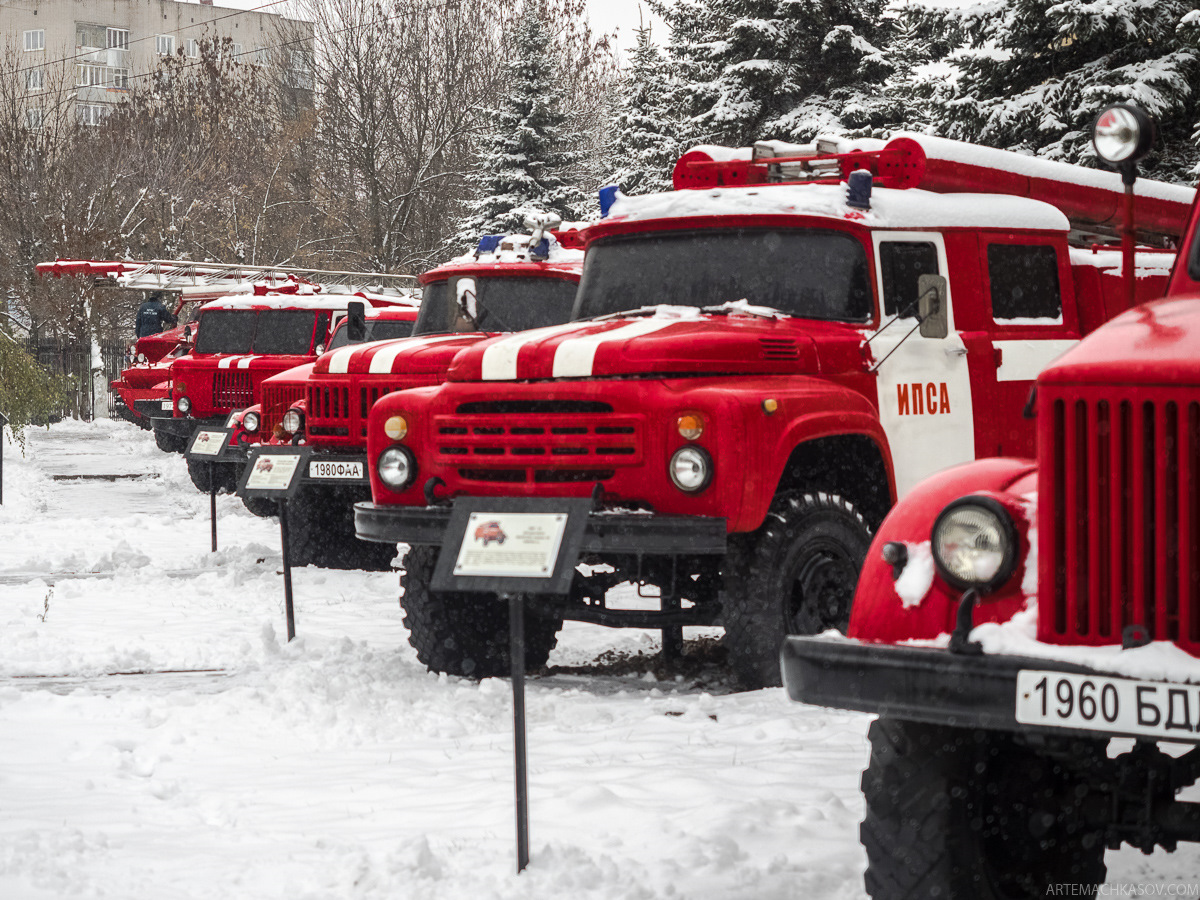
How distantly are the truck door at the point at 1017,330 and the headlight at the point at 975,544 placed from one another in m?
4.21

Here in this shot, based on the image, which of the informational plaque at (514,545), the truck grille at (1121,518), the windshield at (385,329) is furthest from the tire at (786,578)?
the windshield at (385,329)

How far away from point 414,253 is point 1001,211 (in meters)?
30.9

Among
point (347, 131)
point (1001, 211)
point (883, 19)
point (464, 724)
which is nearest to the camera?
point (464, 724)

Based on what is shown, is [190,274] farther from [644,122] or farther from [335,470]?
[335,470]

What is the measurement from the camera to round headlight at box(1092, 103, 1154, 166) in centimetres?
435

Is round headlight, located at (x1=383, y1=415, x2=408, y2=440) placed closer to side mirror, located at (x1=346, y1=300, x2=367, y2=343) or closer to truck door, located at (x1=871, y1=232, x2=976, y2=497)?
truck door, located at (x1=871, y1=232, x2=976, y2=497)

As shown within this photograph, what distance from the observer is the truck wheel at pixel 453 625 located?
7684 millimetres

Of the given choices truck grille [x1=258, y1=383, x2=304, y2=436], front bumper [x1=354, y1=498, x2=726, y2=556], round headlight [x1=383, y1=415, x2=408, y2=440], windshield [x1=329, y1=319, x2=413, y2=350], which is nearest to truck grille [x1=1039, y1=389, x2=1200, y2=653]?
front bumper [x1=354, y1=498, x2=726, y2=556]

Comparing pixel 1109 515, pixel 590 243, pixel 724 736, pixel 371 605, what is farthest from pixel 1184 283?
pixel 371 605

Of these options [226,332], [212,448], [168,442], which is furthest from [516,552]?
[168,442]

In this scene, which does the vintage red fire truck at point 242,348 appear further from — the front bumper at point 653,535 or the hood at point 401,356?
the front bumper at point 653,535

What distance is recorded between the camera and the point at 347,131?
37500 mm

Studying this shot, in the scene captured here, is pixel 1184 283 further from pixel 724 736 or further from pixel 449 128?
pixel 449 128

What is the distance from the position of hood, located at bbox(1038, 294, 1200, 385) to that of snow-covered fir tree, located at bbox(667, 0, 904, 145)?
19.6 meters
